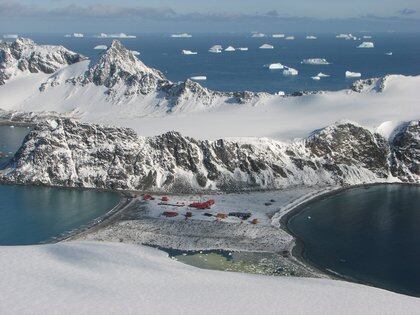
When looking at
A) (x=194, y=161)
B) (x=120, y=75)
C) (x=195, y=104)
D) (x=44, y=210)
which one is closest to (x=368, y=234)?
(x=194, y=161)

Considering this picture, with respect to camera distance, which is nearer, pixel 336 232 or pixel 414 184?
pixel 336 232

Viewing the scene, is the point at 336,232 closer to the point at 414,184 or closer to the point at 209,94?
the point at 414,184

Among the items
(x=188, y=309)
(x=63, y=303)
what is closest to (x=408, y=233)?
(x=188, y=309)

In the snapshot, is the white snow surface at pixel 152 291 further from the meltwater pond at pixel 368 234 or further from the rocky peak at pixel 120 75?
the rocky peak at pixel 120 75

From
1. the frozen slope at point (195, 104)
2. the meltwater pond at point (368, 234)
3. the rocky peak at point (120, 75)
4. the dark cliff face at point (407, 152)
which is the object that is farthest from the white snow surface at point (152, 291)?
the rocky peak at point (120, 75)

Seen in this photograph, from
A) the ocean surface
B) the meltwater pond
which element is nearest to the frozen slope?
the meltwater pond

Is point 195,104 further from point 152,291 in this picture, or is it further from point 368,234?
point 152,291
